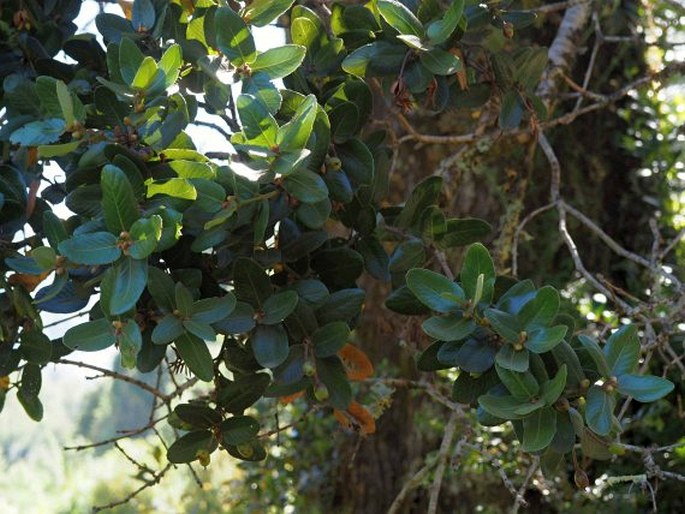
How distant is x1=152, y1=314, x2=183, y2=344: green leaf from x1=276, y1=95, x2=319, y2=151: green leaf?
21cm

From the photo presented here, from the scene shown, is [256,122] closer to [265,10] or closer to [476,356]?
[265,10]

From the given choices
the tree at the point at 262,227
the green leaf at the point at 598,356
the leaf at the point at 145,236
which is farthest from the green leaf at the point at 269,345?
the green leaf at the point at 598,356

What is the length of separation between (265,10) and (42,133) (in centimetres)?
29

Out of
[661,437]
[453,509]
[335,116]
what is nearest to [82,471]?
[453,509]

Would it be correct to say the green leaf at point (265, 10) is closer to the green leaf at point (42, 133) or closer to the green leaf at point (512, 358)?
the green leaf at point (42, 133)

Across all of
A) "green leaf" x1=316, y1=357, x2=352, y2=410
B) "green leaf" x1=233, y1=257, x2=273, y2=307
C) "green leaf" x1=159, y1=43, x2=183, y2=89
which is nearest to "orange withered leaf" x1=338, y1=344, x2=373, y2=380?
"green leaf" x1=316, y1=357, x2=352, y2=410

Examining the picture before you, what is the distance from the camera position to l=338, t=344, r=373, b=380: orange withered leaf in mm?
1239

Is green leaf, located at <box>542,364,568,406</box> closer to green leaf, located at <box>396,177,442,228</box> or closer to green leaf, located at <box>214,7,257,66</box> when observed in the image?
green leaf, located at <box>396,177,442,228</box>

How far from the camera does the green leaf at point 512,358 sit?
898 millimetres

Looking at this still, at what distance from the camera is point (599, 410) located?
3.02 feet

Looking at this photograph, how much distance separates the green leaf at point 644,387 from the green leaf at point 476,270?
0.55 feet

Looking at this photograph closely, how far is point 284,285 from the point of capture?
1122 mm

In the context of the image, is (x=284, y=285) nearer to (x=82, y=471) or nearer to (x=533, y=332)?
(x=533, y=332)

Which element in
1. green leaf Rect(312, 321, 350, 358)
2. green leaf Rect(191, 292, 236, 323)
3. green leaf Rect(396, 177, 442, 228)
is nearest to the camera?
green leaf Rect(191, 292, 236, 323)
